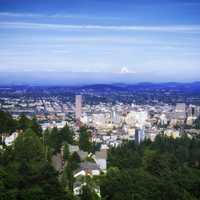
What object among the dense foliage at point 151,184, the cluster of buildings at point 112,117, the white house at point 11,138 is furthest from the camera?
the cluster of buildings at point 112,117

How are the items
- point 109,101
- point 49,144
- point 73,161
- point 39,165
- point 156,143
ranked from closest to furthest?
1. point 39,165
2. point 73,161
3. point 49,144
4. point 156,143
5. point 109,101

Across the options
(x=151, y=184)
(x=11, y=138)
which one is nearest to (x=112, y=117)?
(x=11, y=138)

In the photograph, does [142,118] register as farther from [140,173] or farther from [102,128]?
[140,173]

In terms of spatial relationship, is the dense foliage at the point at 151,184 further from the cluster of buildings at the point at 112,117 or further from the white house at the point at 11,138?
the cluster of buildings at the point at 112,117

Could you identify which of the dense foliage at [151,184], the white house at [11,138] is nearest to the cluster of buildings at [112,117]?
the white house at [11,138]

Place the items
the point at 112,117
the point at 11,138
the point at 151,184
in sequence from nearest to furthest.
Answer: the point at 151,184
the point at 11,138
the point at 112,117

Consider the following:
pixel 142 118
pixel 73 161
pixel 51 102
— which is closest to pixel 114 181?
pixel 73 161

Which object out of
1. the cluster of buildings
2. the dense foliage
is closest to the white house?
the dense foliage

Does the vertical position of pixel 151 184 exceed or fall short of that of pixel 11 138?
it falls short

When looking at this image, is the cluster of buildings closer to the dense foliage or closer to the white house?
the white house

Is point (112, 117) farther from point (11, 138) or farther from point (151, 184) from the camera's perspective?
point (151, 184)

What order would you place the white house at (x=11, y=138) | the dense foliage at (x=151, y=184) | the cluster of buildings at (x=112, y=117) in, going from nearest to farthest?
1. the dense foliage at (x=151, y=184)
2. the white house at (x=11, y=138)
3. the cluster of buildings at (x=112, y=117)
